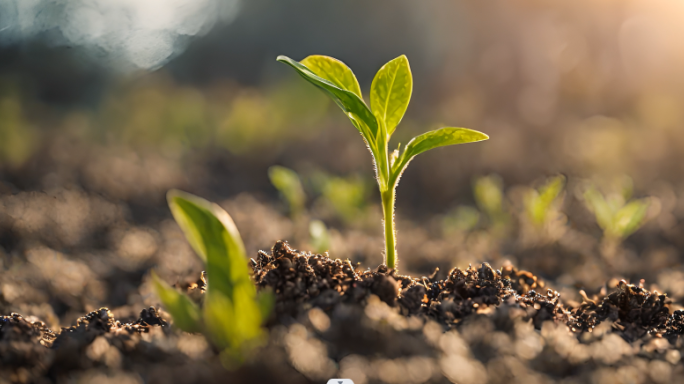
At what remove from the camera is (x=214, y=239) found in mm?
499

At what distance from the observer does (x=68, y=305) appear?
997 mm

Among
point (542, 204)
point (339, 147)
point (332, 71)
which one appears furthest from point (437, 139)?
point (339, 147)

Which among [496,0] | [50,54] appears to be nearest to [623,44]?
[496,0]

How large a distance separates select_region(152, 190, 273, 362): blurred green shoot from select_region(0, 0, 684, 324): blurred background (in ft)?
1.76

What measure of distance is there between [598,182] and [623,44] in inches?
81.9

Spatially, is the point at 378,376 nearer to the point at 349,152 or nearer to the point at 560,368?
the point at 560,368

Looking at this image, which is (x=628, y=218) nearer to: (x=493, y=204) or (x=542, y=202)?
(x=542, y=202)

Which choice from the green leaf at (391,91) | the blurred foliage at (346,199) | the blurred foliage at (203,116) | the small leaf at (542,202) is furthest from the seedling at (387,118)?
the blurred foliage at (203,116)

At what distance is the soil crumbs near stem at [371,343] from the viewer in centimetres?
52

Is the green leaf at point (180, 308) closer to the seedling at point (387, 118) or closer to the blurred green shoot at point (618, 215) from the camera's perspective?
the seedling at point (387, 118)

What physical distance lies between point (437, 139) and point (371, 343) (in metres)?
0.36

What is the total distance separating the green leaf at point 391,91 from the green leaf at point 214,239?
0.39m

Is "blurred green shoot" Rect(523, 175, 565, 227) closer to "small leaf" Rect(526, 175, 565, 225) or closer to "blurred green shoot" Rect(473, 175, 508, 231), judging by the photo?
"small leaf" Rect(526, 175, 565, 225)

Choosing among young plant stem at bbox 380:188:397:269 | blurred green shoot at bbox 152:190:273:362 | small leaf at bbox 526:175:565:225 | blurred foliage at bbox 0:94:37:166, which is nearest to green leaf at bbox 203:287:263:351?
blurred green shoot at bbox 152:190:273:362
